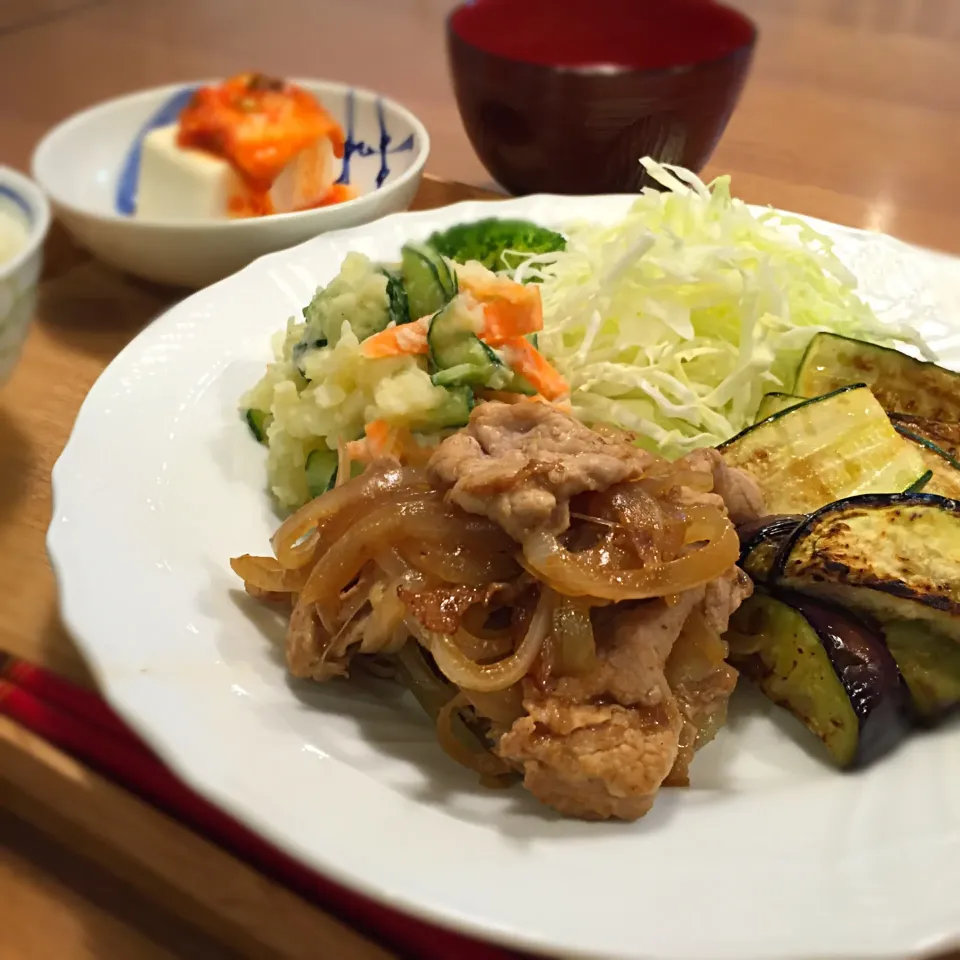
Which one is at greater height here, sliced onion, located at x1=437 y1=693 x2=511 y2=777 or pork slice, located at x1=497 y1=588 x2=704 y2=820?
pork slice, located at x1=497 y1=588 x2=704 y2=820

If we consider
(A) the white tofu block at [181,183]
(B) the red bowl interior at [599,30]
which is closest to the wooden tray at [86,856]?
(A) the white tofu block at [181,183]

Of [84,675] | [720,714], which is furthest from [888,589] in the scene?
[84,675]

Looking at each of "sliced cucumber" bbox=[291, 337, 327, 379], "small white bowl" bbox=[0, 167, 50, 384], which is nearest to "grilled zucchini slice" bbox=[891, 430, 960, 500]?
"sliced cucumber" bbox=[291, 337, 327, 379]

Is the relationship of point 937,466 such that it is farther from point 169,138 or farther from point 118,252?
point 169,138

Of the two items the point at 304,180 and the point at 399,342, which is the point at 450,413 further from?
the point at 304,180

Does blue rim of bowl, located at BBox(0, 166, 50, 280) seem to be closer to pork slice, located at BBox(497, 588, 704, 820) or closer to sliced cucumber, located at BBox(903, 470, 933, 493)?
pork slice, located at BBox(497, 588, 704, 820)

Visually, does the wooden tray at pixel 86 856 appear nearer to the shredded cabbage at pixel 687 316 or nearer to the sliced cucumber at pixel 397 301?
the sliced cucumber at pixel 397 301
